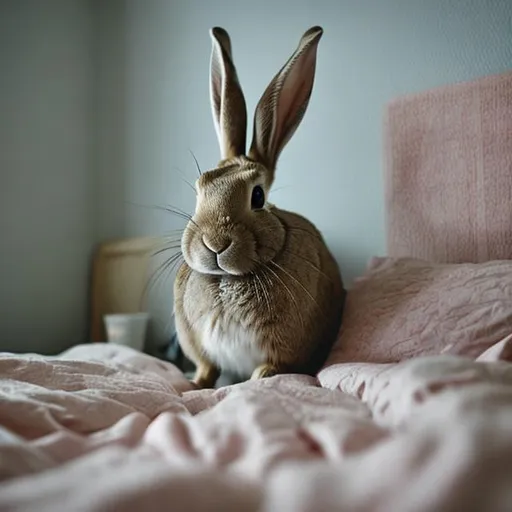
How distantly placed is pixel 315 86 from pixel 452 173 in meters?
0.47

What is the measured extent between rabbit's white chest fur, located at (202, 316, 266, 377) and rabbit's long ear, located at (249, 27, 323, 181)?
0.32 m

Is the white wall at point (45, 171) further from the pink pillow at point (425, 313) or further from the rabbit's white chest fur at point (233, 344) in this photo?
the pink pillow at point (425, 313)

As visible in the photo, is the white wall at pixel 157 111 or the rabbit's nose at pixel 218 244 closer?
the rabbit's nose at pixel 218 244

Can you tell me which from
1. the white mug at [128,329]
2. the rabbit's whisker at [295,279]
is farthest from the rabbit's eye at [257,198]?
the white mug at [128,329]

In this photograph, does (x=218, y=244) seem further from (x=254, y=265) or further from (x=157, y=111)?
(x=157, y=111)

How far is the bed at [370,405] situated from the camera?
1.26 feet

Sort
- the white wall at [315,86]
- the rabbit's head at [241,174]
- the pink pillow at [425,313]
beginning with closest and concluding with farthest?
the pink pillow at [425,313]
the rabbit's head at [241,174]
the white wall at [315,86]

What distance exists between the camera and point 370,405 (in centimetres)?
65

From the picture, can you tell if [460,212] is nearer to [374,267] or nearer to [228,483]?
[374,267]

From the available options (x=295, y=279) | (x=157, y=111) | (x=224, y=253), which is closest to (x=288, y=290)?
(x=295, y=279)

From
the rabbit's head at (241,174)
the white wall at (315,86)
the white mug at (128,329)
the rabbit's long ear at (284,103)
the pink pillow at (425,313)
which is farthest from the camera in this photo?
the white mug at (128,329)

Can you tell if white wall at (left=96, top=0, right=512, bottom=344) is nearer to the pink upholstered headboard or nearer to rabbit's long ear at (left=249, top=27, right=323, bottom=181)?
Result: the pink upholstered headboard

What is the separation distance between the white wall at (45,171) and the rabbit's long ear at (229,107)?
912 millimetres

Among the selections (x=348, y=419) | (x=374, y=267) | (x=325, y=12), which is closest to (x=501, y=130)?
(x=374, y=267)
